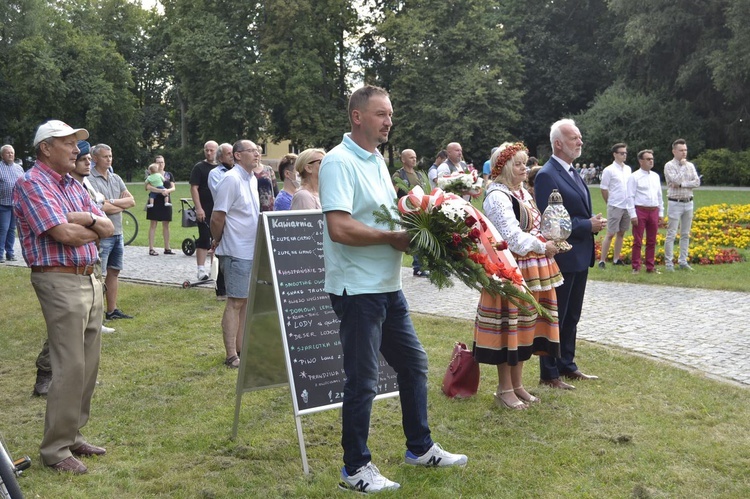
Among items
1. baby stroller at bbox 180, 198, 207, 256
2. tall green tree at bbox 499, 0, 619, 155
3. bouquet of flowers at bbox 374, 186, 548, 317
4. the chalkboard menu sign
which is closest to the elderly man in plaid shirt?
the chalkboard menu sign

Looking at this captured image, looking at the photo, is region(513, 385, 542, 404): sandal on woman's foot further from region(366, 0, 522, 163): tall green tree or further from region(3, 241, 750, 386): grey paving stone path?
region(366, 0, 522, 163): tall green tree

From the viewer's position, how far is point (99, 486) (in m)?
4.79

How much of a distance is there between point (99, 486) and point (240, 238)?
3.06 meters

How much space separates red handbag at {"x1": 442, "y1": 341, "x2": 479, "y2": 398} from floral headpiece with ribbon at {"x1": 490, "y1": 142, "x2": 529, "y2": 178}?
1530 millimetres

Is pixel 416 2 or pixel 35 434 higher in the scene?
pixel 416 2

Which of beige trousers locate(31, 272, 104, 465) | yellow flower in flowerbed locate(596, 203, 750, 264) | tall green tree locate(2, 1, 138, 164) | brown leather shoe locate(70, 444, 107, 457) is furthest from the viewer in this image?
tall green tree locate(2, 1, 138, 164)

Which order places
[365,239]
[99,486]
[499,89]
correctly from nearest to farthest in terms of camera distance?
[365,239] → [99,486] → [499,89]

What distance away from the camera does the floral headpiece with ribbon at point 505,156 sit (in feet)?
20.2

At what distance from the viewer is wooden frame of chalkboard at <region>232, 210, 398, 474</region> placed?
17.9 feet

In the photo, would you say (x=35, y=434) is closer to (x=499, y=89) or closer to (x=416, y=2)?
(x=499, y=89)

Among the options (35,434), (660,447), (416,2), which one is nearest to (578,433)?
(660,447)

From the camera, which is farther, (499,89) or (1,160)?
(499,89)

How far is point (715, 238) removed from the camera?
16500mm

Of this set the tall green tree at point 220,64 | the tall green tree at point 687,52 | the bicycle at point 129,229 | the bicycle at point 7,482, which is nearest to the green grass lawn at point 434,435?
the bicycle at point 7,482
